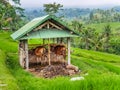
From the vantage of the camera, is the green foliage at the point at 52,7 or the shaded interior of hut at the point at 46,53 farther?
the green foliage at the point at 52,7

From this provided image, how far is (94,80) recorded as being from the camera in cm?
438

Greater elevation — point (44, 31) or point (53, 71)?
point (44, 31)

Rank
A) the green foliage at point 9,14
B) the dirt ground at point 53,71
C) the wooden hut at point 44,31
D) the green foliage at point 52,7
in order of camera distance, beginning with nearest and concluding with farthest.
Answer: the dirt ground at point 53,71, the wooden hut at point 44,31, the green foliage at point 9,14, the green foliage at point 52,7

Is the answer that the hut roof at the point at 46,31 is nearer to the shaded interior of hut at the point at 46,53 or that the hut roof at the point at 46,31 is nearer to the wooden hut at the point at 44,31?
the wooden hut at the point at 44,31

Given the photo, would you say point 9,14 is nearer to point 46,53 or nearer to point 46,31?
point 46,53

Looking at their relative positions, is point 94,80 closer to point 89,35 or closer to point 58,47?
point 58,47

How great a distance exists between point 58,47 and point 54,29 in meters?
2.05

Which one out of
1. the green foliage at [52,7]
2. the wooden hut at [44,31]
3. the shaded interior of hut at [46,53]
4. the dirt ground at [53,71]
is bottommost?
the dirt ground at [53,71]

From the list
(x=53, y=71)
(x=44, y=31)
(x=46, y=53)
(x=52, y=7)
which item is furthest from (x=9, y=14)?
(x=53, y=71)

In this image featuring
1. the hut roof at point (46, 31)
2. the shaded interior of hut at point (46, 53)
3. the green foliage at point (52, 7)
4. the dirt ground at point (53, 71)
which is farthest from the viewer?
the green foliage at point (52, 7)

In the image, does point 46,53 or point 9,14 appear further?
point 9,14

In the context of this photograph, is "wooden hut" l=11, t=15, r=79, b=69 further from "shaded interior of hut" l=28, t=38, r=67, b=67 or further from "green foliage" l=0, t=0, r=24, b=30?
"green foliage" l=0, t=0, r=24, b=30

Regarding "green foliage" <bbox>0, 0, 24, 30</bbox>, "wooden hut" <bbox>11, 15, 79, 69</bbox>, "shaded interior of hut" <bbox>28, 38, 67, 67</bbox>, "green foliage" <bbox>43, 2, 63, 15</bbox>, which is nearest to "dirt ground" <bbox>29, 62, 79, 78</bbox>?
"wooden hut" <bbox>11, 15, 79, 69</bbox>

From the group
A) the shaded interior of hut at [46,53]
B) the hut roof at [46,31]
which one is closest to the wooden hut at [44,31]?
the hut roof at [46,31]
